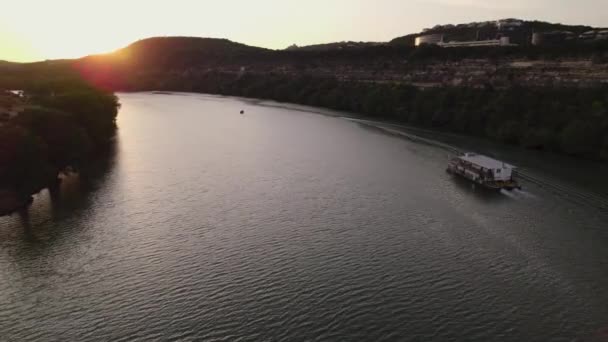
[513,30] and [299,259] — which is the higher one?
[513,30]

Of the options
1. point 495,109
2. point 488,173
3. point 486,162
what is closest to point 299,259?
A: point 488,173

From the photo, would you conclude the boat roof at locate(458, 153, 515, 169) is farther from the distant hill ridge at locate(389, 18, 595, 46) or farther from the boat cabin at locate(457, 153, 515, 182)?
the distant hill ridge at locate(389, 18, 595, 46)

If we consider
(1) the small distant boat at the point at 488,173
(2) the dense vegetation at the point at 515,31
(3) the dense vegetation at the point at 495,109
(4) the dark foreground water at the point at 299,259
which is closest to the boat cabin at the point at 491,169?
(1) the small distant boat at the point at 488,173

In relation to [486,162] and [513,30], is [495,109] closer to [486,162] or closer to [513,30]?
[486,162]

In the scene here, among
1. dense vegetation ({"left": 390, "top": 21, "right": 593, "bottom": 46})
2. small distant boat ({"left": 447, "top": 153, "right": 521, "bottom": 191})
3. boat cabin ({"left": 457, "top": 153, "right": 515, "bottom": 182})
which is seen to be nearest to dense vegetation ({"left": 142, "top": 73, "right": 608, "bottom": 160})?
boat cabin ({"left": 457, "top": 153, "right": 515, "bottom": 182})

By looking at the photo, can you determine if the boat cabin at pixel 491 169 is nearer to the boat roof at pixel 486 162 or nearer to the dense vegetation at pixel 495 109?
the boat roof at pixel 486 162
